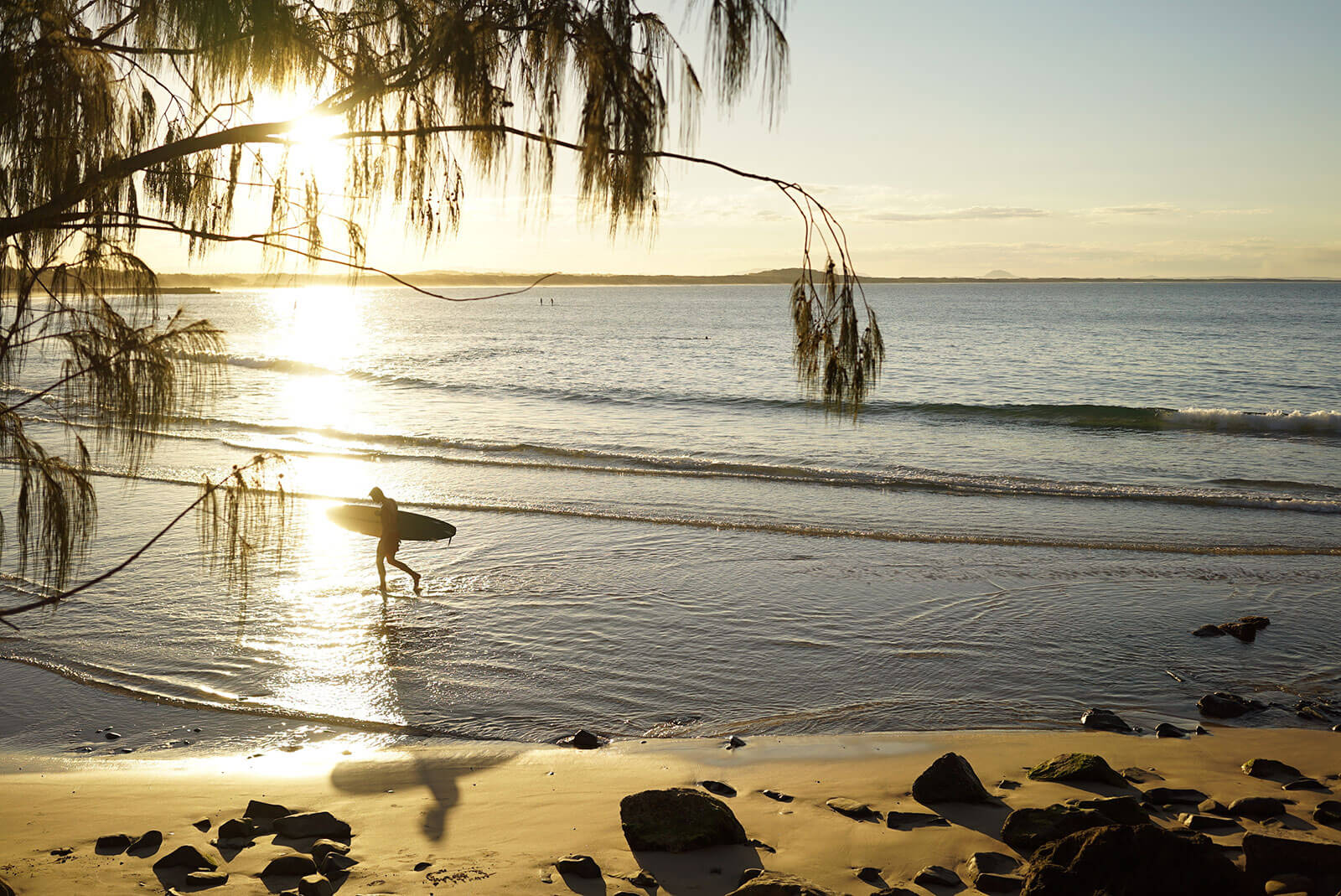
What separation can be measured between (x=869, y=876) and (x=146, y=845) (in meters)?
3.73

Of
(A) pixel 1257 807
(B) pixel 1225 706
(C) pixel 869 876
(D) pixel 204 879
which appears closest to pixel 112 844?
(D) pixel 204 879

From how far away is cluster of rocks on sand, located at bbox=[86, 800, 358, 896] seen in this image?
15.5 ft

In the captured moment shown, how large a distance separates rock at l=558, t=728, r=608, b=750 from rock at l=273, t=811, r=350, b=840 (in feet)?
6.33

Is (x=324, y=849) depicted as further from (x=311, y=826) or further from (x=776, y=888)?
(x=776, y=888)

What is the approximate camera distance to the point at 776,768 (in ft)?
21.5

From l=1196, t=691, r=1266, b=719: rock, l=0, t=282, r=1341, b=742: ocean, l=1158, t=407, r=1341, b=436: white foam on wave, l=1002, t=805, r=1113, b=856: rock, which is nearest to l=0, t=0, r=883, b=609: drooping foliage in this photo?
l=0, t=282, r=1341, b=742: ocean

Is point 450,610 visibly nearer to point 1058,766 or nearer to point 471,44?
point 1058,766

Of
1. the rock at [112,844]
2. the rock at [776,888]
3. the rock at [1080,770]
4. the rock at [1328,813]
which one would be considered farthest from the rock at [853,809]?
the rock at [112,844]

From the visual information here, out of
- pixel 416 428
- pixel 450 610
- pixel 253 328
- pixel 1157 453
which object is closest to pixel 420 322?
pixel 253 328

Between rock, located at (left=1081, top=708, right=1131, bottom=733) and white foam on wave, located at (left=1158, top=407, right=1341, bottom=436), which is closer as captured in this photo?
rock, located at (left=1081, top=708, right=1131, bottom=733)

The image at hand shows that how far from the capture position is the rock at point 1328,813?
5637mm

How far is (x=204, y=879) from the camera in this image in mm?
4715

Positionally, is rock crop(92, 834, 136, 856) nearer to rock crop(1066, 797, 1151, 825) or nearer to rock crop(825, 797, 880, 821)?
rock crop(825, 797, 880, 821)

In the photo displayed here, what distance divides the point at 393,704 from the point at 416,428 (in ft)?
63.2
